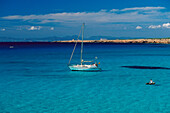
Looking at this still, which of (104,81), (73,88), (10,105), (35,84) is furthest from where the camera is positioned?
(104,81)

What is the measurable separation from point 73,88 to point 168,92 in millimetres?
13754

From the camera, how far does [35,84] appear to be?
44000mm

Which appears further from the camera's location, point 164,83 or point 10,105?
point 164,83

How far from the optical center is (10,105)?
30703mm

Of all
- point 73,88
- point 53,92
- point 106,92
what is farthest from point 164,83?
point 53,92

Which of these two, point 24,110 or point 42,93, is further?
point 42,93

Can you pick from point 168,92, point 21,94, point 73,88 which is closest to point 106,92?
point 73,88

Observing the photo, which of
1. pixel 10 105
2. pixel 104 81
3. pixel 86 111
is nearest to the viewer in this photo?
pixel 86 111

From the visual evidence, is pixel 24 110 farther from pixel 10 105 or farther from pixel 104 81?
pixel 104 81

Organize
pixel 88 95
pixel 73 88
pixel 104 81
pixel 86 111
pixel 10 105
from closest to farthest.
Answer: pixel 86 111
pixel 10 105
pixel 88 95
pixel 73 88
pixel 104 81

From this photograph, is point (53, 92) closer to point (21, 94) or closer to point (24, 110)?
point (21, 94)

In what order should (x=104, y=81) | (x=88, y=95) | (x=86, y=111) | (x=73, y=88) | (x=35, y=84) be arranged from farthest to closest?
(x=104, y=81), (x=35, y=84), (x=73, y=88), (x=88, y=95), (x=86, y=111)

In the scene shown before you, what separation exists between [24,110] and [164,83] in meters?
25.2

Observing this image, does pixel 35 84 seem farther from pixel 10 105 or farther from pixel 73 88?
pixel 10 105
